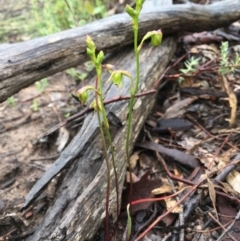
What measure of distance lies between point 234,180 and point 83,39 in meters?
1.06

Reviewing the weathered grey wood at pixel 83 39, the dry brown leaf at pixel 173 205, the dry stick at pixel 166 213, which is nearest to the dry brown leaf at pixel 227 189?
the dry stick at pixel 166 213

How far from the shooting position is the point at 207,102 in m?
2.39

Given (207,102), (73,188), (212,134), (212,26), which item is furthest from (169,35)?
(73,188)

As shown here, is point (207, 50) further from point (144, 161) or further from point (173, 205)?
point (173, 205)

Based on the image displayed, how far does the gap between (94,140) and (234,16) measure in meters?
1.49

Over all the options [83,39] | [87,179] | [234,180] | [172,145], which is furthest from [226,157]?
[83,39]

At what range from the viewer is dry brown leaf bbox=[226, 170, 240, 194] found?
1.78m

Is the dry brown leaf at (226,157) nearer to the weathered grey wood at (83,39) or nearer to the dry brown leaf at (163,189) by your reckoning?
the dry brown leaf at (163,189)

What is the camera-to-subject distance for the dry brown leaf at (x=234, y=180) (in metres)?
1.78

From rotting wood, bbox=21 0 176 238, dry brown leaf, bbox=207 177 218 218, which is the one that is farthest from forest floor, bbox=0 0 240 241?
rotting wood, bbox=21 0 176 238

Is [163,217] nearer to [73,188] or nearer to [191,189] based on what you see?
[191,189]

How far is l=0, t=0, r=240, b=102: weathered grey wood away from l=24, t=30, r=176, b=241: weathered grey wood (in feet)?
0.90

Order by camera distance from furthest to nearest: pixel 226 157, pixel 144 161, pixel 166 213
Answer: pixel 144 161, pixel 226 157, pixel 166 213

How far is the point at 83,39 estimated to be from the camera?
6.89ft
